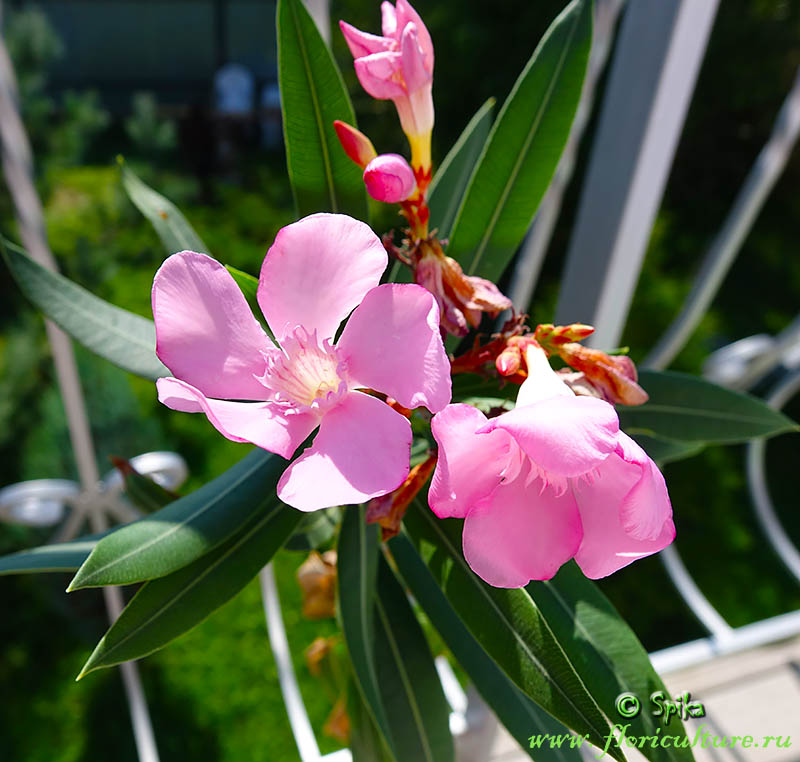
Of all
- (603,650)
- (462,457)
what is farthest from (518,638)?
(462,457)

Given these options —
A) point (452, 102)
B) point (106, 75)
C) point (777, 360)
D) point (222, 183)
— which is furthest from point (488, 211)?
point (106, 75)

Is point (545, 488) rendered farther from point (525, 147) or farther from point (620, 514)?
point (525, 147)

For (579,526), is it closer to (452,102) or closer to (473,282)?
(473,282)

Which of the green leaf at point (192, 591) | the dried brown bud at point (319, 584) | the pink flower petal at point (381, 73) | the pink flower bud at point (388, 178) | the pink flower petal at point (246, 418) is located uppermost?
the pink flower petal at point (381, 73)

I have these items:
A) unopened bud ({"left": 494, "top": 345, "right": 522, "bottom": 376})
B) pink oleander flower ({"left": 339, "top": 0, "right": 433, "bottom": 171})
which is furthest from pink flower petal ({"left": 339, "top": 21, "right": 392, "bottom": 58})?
unopened bud ({"left": 494, "top": 345, "right": 522, "bottom": 376})

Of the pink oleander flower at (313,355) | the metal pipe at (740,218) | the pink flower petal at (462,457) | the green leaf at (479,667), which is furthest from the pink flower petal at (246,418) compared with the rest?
the metal pipe at (740,218)

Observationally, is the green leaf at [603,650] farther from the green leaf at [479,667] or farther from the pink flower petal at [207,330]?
the pink flower petal at [207,330]
